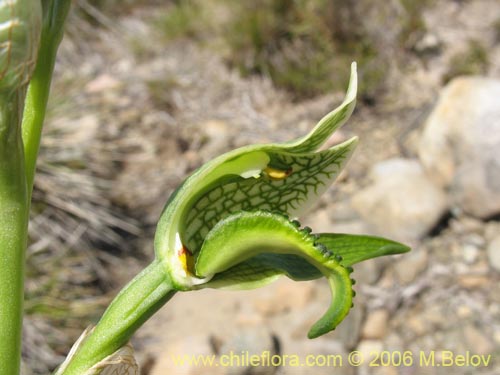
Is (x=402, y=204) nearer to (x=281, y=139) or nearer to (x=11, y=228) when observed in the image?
(x=281, y=139)

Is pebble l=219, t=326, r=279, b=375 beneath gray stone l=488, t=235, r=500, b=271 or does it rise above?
beneath

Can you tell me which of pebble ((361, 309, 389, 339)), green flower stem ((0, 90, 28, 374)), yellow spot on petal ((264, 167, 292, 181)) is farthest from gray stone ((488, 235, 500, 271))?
green flower stem ((0, 90, 28, 374))

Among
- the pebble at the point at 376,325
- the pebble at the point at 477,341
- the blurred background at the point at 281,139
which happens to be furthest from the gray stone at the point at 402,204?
the pebble at the point at 477,341

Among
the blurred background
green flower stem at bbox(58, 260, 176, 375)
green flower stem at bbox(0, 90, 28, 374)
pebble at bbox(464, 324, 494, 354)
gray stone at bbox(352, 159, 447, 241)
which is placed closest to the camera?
green flower stem at bbox(0, 90, 28, 374)

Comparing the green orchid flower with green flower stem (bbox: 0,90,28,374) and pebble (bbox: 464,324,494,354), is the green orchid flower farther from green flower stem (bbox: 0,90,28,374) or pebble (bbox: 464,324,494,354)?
pebble (bbox: 464,324,494,354)

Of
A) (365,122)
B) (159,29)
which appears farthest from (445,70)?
(159,29)

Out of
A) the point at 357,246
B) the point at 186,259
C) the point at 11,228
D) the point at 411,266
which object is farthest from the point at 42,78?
the point at 411,266
